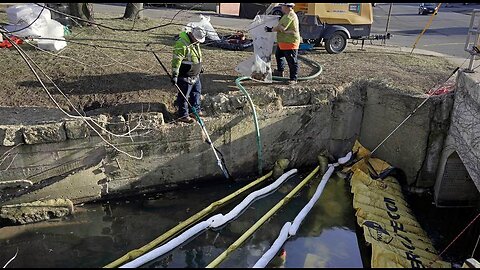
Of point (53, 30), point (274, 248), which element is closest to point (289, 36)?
point (274, 248)

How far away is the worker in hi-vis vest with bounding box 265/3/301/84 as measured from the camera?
32.8 ft

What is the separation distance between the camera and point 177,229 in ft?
25.7

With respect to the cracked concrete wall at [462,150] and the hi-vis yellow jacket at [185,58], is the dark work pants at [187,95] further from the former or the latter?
the cracked concrete wall at [462,150]

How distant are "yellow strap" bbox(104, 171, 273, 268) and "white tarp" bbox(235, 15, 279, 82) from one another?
2506 millimetres

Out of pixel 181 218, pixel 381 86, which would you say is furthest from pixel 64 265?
pixel 381 86

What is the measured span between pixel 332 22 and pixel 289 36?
4.00 meters

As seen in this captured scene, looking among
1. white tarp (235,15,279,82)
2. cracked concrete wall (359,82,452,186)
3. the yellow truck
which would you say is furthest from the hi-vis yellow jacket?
the yellow truck

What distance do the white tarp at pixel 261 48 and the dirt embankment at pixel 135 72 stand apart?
12.7 inches

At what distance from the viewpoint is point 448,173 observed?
9703 millimetres

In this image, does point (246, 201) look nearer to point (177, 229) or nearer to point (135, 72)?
point (177, 229)

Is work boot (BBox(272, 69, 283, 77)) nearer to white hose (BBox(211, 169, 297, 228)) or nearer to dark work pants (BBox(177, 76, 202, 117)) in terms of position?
white hose (BBox(211, 169, 297, 228))

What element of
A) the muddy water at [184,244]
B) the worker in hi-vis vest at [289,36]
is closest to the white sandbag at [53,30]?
the muddy water at [184,244]

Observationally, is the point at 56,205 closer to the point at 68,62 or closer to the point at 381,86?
the point at 68,62

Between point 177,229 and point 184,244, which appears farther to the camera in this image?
point 177,229
